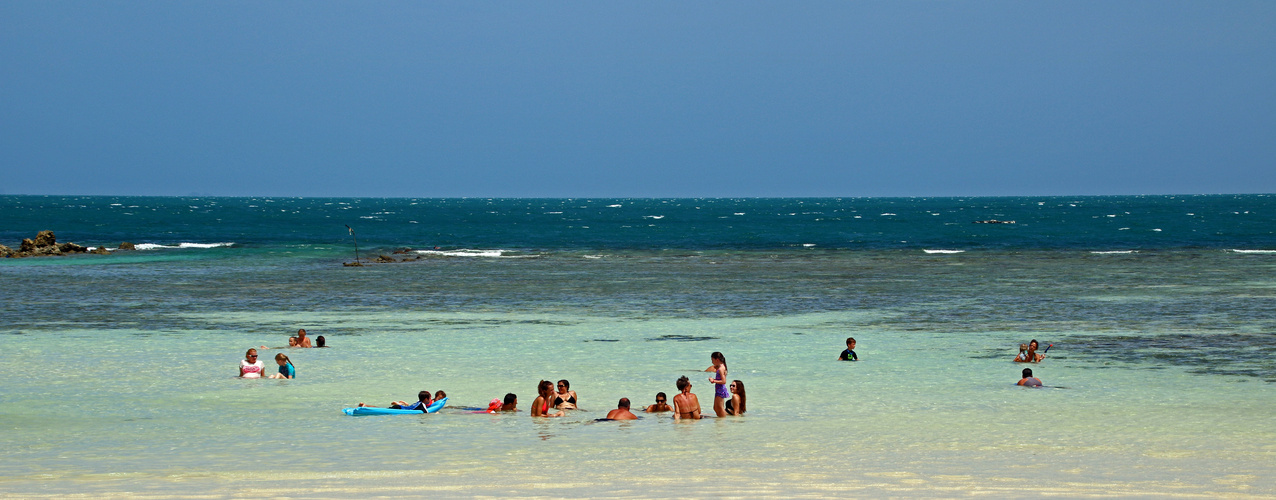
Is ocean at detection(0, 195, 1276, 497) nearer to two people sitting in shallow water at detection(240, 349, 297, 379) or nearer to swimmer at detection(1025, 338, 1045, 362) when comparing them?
swimmer at detection(1025, 338, 1045, 362)

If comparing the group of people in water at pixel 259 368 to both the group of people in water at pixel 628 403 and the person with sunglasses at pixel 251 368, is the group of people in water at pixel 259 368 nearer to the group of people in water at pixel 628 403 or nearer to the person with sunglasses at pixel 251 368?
the person with sunglasses at pixel 251 368

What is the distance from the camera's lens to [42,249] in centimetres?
6962

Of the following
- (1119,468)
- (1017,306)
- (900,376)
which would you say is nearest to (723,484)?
(1119,468)

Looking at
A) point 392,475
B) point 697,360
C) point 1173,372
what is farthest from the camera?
point 697,360

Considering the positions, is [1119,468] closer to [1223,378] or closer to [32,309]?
[1223,378]

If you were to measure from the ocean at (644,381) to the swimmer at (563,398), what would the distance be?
477 millimetres

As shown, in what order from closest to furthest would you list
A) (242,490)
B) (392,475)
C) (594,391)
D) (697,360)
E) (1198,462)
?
(242,490) → (392,475) → (1198,462) → (594,391) → (697,360)

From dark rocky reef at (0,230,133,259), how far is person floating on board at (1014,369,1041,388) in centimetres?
6137

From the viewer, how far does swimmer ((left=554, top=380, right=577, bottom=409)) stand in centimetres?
2055

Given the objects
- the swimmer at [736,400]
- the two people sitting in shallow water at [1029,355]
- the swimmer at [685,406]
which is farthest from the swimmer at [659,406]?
the two people sitting in shallow water at [1029,355]

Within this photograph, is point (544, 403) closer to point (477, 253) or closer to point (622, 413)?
point (622, 413)

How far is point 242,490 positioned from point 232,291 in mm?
34830

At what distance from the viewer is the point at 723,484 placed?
579 inches

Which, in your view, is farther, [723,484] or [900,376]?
[900,376]
